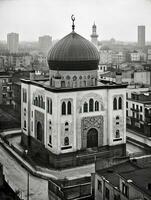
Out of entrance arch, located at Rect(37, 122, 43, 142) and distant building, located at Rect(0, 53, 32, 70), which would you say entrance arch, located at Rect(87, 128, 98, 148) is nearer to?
entrance arch, located at Rect(37, 122, 43, 142)

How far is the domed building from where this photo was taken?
1093cm

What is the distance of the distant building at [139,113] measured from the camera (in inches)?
569

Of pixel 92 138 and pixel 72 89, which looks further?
pixel 92 138

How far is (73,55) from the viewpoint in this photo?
37.6ft

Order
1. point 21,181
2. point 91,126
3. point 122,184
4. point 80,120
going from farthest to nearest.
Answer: point 91,126 < point 80,120 < point 21,181 < point 122,184

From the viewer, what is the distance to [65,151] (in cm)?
1099

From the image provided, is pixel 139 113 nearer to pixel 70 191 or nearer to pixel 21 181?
pixel 21 181

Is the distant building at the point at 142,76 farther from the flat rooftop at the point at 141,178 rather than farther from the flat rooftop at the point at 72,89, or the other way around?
the flat rooftop at the point at 141,178

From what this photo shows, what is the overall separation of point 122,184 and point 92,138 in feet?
16.1

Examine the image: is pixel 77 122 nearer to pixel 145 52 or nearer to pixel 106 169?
pixel 106 169

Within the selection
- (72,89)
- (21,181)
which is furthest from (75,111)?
(21,181)

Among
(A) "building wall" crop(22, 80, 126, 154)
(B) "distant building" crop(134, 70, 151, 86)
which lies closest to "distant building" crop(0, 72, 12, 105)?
(B) "distant building" crop(134, 70, 151, 86)

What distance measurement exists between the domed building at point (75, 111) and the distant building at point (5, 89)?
7.28m

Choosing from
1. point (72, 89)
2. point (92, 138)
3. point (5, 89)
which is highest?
point (72, 89)
